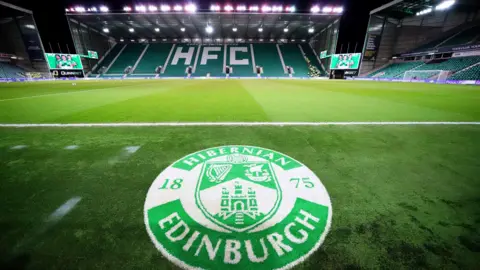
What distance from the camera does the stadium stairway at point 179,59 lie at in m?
41.0

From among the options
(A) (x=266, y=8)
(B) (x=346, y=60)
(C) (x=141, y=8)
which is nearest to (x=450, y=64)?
(B) (x=346, y=60)

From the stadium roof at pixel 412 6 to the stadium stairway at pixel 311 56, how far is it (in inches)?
516

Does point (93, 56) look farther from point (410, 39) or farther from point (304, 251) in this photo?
point (410, 39)

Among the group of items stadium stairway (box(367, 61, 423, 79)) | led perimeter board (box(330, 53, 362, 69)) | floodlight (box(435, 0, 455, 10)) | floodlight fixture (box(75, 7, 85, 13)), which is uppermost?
floodlight (box(435, 0, 455, 10))

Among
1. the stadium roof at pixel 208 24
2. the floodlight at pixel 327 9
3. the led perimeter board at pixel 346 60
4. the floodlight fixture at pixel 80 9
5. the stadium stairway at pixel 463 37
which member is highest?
the floodlight fixture at pixel 80 9

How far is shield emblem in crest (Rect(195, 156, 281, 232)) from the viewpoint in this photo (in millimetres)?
1484

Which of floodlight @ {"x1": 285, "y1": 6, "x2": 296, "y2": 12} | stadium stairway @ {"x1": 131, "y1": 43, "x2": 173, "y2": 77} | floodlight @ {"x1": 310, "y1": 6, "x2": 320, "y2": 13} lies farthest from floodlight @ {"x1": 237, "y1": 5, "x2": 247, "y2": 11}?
stadium stairway @ {"x1": 131, "y1": 43, "x2": 173, "y2": 77}

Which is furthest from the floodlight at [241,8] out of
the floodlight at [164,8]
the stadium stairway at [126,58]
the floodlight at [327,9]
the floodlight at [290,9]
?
the stadium stairway at [126,58]

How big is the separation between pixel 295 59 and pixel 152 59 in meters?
33.6

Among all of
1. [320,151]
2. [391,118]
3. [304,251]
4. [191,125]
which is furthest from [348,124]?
[304,251]

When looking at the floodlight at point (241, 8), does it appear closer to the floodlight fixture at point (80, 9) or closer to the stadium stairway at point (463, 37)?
the floodlight fixture at point (80, 9)

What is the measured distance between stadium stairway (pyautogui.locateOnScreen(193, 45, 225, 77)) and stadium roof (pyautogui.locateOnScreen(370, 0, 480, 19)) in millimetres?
Answer: 28899

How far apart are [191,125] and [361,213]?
11.1 ft

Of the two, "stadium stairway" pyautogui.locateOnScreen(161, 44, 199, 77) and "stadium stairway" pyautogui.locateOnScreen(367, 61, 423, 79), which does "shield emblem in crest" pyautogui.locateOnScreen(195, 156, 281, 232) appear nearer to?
"stadium stairway" pyautogui.locateOnScreen(367, 61, 423, 79)
